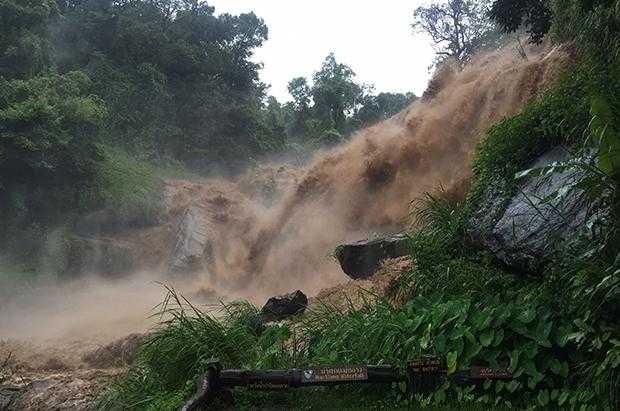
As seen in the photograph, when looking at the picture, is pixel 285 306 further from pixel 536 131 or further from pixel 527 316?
pixel 527 316

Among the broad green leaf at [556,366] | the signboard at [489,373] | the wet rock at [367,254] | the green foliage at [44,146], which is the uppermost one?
the green foliage at [44,146]

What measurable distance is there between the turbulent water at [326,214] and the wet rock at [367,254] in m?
1.52

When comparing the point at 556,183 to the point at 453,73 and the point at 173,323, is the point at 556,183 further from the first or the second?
the point at 453,73

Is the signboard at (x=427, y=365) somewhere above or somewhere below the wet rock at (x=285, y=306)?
above

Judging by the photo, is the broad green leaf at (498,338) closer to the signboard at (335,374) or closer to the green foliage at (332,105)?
the signboard at (335,374)

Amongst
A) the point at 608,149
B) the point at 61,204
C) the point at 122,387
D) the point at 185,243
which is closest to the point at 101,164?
the point at 61,204

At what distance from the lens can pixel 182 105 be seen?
126ft

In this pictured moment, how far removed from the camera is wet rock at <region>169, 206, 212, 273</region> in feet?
79.5

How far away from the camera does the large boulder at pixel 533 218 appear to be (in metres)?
5.68

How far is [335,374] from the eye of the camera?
5.10 meters

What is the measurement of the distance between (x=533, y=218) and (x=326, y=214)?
14.7 meters

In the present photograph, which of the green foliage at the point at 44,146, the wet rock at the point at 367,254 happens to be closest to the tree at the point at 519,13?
the wet rock at the point at 367,254

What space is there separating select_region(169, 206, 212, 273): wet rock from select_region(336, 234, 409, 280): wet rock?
10.9 meters

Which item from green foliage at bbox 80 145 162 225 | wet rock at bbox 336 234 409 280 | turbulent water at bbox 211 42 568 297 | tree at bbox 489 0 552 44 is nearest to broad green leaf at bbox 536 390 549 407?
wet rock at bbox 336 234 409 280
